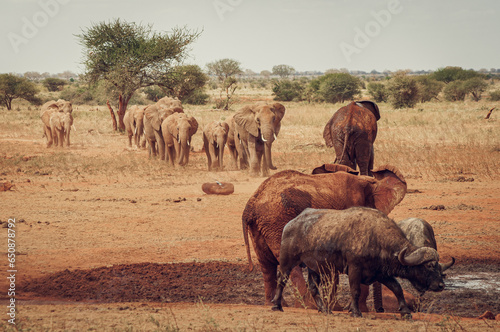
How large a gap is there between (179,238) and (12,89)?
48.2m

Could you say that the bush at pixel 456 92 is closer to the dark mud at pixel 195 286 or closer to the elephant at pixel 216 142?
the elephant at pixel 216 142

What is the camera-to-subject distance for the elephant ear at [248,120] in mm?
17781

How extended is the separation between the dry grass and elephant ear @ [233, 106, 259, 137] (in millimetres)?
2386

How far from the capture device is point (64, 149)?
2686cm

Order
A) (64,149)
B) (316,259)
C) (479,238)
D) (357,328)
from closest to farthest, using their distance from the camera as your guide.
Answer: (357,328), (316,259), (479,238), (64,149)

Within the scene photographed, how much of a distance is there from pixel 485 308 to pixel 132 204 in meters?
9.29

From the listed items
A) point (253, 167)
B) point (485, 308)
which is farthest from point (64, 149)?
point (485, 308)

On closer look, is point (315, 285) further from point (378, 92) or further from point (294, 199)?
point (378, 92)

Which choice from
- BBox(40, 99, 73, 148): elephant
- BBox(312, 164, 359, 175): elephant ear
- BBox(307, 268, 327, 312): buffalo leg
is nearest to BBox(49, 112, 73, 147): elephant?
Result: BBox(40, 99, 73, 148): elephant

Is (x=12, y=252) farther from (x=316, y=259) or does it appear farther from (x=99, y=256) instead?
(x=316, y=259)

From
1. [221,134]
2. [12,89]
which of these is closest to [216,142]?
[221,134]

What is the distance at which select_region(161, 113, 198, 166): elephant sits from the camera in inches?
802

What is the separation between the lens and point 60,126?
27609 millimetres

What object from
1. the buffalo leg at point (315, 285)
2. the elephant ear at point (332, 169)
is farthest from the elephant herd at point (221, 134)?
the buffalo leg at point (315, 285)
